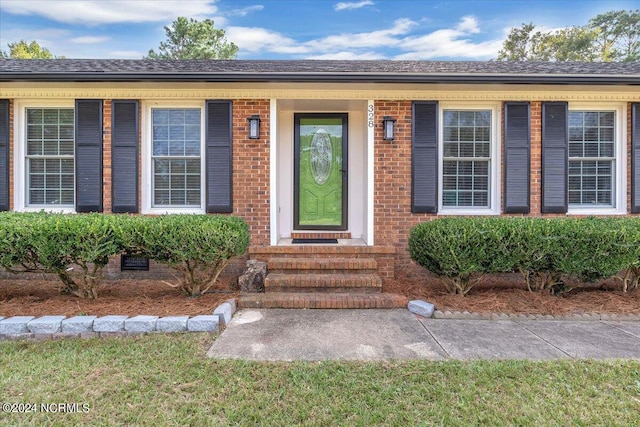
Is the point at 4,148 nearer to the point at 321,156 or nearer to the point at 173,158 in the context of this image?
the point at 173,158

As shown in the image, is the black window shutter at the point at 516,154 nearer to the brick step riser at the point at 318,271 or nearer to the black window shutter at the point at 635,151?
the black window shutter at the point at 635,151

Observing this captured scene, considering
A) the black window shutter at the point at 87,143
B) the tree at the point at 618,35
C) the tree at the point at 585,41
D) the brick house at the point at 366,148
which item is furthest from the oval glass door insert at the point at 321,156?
the tree at the point at 618,35

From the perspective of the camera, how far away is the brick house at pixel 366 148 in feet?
16.2

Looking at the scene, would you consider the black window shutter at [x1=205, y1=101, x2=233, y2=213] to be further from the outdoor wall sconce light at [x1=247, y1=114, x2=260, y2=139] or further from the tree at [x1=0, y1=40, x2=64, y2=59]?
the tree at [x1=0, y1=40, x2=64, y2=59]

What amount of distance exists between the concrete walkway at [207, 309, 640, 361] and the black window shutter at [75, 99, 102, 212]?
3.31m

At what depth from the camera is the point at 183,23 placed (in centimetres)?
1966

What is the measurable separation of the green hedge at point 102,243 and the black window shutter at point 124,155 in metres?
1.09

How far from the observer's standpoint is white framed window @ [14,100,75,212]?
504 cm

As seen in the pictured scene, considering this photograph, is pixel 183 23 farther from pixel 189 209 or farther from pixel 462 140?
pixel 462 140

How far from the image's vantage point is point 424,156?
500 centimetres

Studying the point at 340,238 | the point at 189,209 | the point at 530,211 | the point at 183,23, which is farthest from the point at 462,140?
the point at 183,23

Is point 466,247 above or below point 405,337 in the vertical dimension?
above

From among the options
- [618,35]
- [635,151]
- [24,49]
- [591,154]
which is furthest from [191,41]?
[618,35]

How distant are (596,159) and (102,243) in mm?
7061
